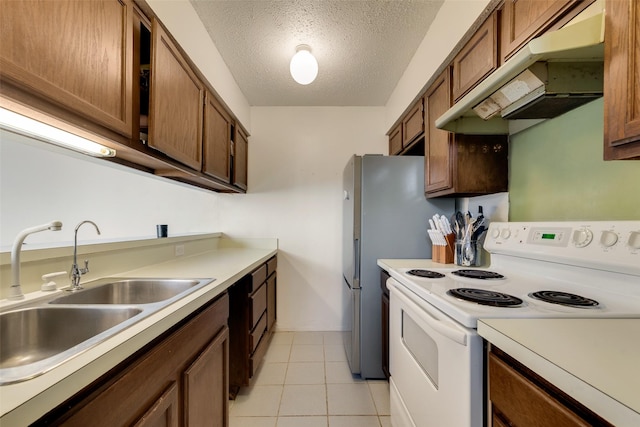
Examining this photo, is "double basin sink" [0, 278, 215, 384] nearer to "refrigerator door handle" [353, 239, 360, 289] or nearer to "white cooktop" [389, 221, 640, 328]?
"white cooktop" [389, 221, 640, 328]

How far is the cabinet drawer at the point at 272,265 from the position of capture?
2.42 metres

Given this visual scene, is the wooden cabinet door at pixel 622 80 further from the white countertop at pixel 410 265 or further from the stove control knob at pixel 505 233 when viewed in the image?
the white countertop at pixel 410 265

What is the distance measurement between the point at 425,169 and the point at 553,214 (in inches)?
32.0

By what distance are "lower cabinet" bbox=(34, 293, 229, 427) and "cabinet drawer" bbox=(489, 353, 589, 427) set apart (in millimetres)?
901

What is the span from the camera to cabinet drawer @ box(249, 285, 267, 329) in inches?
71.7

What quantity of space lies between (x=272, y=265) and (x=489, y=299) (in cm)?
201

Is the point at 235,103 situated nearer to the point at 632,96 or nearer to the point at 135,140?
the point at 135,140

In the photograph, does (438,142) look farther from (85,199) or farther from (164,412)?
(85,199)

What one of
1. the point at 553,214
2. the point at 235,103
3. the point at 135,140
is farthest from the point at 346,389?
the point at 235,103

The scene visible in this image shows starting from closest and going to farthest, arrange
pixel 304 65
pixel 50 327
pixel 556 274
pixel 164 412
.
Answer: pixel 164 412, pixel 50 327, pixel 556 274, pixel 304 65

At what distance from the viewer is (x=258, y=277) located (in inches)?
79.1

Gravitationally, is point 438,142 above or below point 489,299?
above

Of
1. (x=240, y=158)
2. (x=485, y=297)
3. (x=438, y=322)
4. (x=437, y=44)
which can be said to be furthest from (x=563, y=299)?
(x=240, y=158)

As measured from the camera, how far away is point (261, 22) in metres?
1.73
